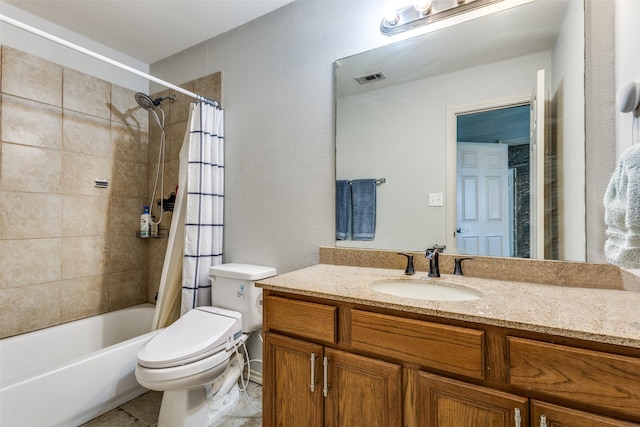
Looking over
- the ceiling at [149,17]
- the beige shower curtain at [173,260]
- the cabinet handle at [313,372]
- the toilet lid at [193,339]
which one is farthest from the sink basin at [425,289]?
the ceiling at [149,17]

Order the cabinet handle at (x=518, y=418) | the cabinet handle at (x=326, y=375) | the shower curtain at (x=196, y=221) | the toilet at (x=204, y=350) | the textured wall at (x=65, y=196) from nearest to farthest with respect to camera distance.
Result: the cabinet handle at (x=518, y=418)
the cabinet handle at (x=326, y=375)
the toilet at (x=204, y=350)
the textured wall at (x=65, y=196)
the shower curtain at (x=196, y=221)

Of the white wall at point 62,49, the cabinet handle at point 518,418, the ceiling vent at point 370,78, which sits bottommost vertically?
the cabinet handle at point 518,418

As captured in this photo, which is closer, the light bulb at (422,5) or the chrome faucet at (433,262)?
the chrome faucet at (433,262)

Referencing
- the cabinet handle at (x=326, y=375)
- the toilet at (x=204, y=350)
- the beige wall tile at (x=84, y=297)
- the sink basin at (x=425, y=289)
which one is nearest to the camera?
the cabinet handle at (x=326, y=375)

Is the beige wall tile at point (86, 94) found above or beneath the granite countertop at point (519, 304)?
above

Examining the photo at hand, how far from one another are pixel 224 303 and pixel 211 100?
1.39 meters

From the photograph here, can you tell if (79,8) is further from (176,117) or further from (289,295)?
(289,295)

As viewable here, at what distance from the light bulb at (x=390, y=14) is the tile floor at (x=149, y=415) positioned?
219 cm

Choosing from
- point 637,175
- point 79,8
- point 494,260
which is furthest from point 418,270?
point 79,8

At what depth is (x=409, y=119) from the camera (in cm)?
148

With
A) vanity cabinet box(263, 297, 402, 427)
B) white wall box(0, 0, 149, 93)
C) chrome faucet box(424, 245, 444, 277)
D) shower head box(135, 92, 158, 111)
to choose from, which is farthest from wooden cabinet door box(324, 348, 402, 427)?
white wall box(0, 0, 149, 93)

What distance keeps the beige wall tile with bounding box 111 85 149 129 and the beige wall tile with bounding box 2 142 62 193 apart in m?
0.55

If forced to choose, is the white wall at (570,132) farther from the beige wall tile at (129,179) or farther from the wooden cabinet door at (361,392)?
the beige wall tile at (129,179)

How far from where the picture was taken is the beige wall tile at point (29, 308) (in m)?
1.77
